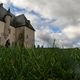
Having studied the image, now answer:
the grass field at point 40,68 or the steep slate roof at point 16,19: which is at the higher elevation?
the steep slate roof at point 16,19

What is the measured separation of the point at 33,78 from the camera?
3.05 meters

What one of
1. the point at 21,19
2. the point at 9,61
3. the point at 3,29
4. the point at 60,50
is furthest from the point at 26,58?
the point at 21,19

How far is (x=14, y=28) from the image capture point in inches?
3083

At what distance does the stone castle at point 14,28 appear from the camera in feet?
241

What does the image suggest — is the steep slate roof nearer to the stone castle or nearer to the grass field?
the stone castle

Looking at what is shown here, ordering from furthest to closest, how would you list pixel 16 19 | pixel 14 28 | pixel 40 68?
pixel 16 19 < pixel 14 28 < pixel 40 68

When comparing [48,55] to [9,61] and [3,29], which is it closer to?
[9,61]

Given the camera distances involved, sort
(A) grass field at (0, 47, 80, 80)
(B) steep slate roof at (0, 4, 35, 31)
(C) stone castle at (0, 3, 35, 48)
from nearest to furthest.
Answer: (A) grass field at (0, 47, 80, 80), (C) stone castle at (0, 3, 35, 48), (B) steep slate roof at (0, 4, 35, 31)

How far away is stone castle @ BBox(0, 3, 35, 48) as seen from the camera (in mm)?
73375

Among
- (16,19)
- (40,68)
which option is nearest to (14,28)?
(16,19)

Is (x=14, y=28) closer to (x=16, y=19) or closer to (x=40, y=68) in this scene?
(x=16, y=19)

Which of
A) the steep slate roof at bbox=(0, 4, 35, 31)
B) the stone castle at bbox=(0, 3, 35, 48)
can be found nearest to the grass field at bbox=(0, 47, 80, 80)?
the stone castle at bbox=(0, 3, 35, 48)

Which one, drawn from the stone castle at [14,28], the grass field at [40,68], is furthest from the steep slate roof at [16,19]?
the grass field at [40,68]

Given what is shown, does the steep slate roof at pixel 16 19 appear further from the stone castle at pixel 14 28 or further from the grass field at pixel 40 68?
the grass field at pixel 40 68
